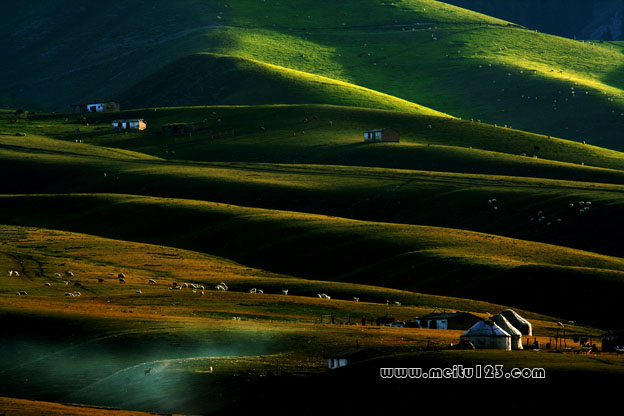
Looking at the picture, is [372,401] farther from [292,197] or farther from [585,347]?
[292,197]

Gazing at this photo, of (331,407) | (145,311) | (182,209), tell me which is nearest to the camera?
(331,407)

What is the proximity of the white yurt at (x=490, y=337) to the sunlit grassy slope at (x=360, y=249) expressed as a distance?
30.1 m

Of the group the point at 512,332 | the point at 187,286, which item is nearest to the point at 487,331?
the point at 512,332

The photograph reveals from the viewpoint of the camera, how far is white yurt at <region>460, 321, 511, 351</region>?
81.7 metres

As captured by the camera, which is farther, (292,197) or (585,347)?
(292,197)

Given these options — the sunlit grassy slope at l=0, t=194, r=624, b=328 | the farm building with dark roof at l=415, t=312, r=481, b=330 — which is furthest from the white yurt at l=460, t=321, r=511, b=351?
the sunlit grassy slope at l=0, t=194, r=624, b=328

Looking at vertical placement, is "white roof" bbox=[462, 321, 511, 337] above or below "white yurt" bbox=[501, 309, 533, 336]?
above

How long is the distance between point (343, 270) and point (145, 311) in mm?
37939

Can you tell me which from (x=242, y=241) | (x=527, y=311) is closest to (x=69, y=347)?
(x=527, y=311)

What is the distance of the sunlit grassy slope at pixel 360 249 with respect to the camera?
116 metres

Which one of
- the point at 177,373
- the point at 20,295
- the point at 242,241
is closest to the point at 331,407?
the point at 177,373

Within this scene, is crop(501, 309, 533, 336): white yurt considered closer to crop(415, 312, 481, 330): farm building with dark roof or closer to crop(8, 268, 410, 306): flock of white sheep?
crop(415, 312, 481, 330): farm building with dark roof

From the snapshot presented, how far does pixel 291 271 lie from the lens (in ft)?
436

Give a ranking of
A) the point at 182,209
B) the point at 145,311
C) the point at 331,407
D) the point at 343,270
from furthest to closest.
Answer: the point at 182,209 < the point at 343,270 < the point at 145,311 < the point at 331,407
